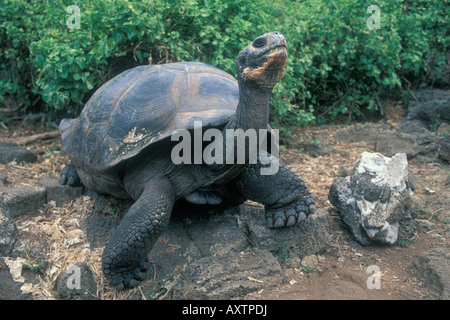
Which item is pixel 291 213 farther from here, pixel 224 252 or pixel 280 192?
pixel 224 252

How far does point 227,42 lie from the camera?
4.24 metres

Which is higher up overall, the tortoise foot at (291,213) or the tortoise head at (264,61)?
the tortoise head at (264,61)

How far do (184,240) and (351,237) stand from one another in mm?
1195

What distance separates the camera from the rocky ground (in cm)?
258

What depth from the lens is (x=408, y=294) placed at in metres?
2.54

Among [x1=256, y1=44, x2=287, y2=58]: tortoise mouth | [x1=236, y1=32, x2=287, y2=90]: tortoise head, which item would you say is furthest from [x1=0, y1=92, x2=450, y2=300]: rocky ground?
[x1=256, y1=44, x2=287, y2=58]: tortoise mouth

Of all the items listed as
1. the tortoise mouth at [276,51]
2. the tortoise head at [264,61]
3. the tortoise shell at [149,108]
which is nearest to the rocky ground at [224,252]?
the tortoise shell at [149,108]

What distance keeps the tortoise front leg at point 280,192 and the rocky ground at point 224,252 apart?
0.11m

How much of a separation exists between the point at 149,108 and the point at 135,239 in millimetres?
887

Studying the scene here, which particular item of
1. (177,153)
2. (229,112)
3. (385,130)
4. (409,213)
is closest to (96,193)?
(177,153)

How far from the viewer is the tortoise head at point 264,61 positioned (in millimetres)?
2377

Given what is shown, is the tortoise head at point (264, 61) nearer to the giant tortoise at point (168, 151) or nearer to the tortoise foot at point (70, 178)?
the giant tortoise at point (168, 151)

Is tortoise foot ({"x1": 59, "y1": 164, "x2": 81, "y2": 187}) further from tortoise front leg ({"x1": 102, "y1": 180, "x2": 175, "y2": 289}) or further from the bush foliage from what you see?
tortoise front leg ({"x1": 102, "y1": 180, "x2": 175, "y2": 289})
